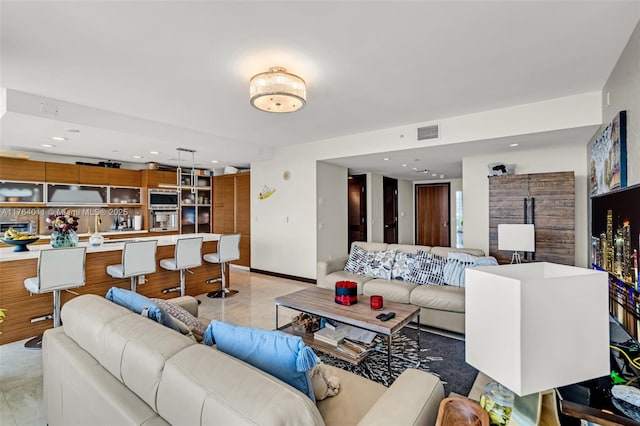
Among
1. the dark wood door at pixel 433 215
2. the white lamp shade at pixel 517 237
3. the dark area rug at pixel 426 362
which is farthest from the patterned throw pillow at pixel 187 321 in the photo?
the dark wood door at pixel 433 215

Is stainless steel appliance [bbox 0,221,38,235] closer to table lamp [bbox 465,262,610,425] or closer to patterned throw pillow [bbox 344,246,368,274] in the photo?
patterned throw pillow [bbox 344,246,368,274]

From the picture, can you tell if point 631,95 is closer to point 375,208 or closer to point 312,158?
point 312,158

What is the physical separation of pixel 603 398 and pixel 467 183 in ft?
14.6

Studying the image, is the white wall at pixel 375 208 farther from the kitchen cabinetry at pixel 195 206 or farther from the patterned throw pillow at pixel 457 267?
the kitchen cabinetry at pixel 195 206

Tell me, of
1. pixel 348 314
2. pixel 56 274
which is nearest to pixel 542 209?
pixel 348 314

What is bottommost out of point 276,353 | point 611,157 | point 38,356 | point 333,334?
point 38,356

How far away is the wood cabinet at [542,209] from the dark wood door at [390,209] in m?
3.53

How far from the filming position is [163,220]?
6.86 meters

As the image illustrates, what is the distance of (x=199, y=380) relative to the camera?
99 cm

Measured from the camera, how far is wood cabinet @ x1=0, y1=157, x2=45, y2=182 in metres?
4.93

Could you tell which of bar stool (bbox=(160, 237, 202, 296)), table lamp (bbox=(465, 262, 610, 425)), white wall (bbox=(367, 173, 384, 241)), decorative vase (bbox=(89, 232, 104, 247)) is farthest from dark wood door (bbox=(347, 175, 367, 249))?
table lamp (bbox=(465, 262, 610, 425))

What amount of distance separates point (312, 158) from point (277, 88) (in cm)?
304

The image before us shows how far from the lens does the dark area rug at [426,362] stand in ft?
7.93

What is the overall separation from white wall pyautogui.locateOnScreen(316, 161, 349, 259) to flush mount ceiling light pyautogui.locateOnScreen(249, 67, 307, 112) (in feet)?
9.40
